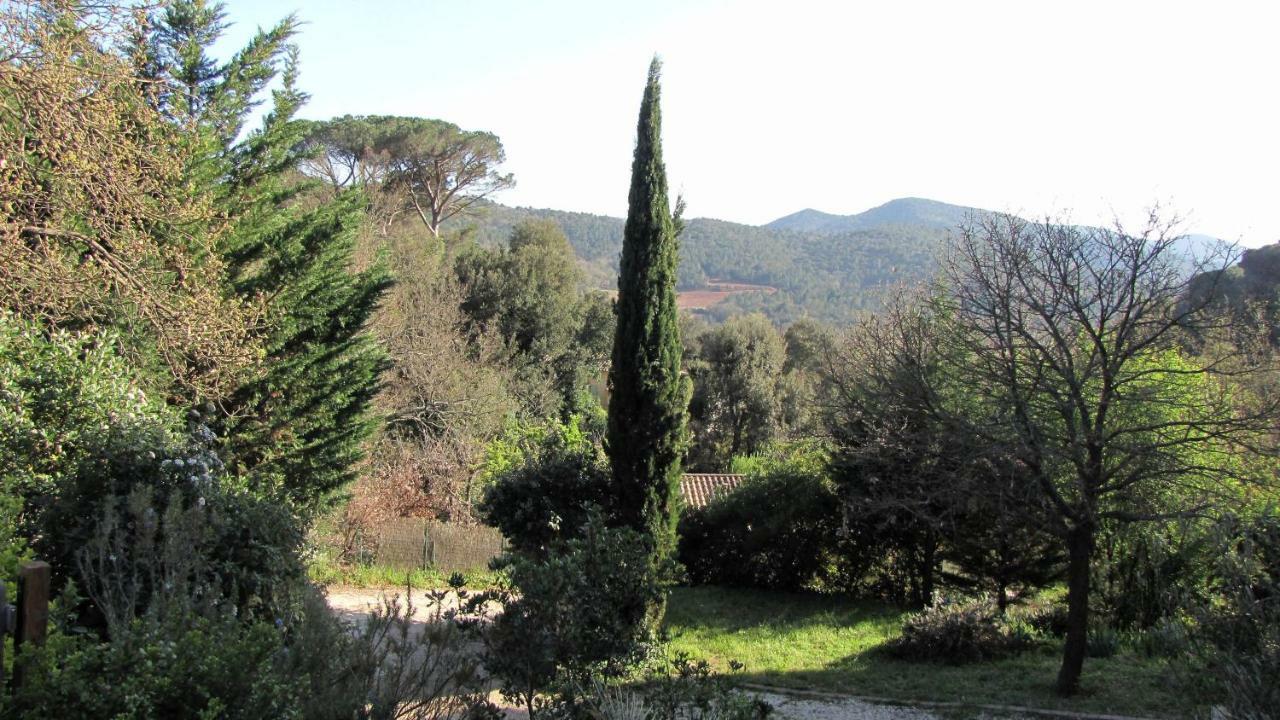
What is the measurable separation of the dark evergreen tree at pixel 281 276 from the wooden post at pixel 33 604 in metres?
8.19

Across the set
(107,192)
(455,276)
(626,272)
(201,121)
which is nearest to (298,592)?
(107,192)

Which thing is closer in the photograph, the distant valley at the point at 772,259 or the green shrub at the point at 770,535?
the green shrub at the point at 770,535

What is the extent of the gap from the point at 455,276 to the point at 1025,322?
18.8 meters

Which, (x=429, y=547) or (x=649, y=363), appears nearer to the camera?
(x=649, y=363)

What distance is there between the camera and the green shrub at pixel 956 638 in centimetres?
995

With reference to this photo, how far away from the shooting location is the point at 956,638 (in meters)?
10.0

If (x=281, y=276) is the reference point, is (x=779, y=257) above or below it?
above

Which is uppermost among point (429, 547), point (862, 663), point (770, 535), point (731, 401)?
point (731, 401)

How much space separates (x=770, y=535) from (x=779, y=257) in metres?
52.4

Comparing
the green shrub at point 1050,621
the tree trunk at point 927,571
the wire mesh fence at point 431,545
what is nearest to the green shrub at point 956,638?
the green shrub at point 1050,621

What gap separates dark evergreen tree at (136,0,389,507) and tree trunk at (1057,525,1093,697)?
9480mm

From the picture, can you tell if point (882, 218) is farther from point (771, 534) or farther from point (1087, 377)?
point (1087, 377)

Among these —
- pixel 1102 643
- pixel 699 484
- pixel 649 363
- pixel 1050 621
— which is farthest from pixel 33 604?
pixel 699 484

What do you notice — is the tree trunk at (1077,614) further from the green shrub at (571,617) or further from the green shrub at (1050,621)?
the green shrub at (571,617)
